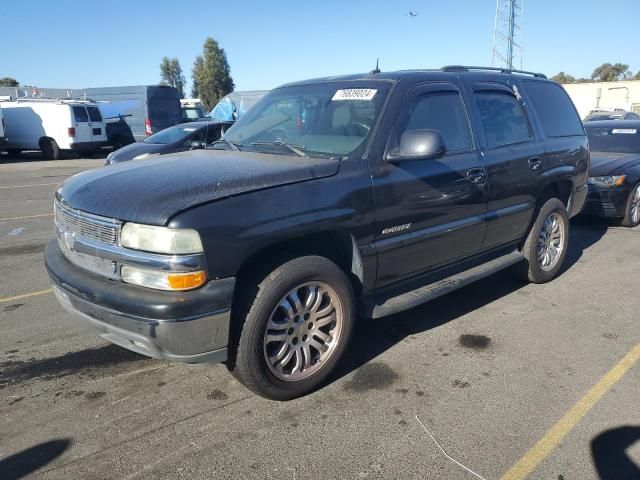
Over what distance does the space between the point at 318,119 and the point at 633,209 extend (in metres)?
6.31

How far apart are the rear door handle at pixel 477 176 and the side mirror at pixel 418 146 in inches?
27.7

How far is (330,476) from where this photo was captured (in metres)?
2.52

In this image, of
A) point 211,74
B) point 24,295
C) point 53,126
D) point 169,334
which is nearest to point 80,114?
point 53,126

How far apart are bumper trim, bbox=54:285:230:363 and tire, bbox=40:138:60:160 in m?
19.4

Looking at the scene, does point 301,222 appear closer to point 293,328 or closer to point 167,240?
point 293,328

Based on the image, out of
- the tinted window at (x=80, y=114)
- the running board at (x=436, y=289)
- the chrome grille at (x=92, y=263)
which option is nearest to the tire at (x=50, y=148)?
the tinted window at (x=80, y=114)

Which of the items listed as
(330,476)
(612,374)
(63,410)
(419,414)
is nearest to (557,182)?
(612,374)

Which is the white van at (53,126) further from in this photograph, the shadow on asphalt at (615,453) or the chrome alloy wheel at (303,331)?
the shadow on asphalt at (615,453)

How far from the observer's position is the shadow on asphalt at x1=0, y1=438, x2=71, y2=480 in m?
2.52

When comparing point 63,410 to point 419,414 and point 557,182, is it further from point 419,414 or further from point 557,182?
point 557,182

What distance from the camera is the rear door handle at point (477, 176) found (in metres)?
4.03

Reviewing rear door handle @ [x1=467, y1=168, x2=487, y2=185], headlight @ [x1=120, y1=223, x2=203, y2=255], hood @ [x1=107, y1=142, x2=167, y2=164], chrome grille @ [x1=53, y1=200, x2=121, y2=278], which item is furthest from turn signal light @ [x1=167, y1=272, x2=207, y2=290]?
hood @ [x1=107, y1=142, x2=167, y2=164]

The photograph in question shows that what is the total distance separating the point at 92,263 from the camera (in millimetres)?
2965

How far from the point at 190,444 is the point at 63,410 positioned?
2.88 ft
